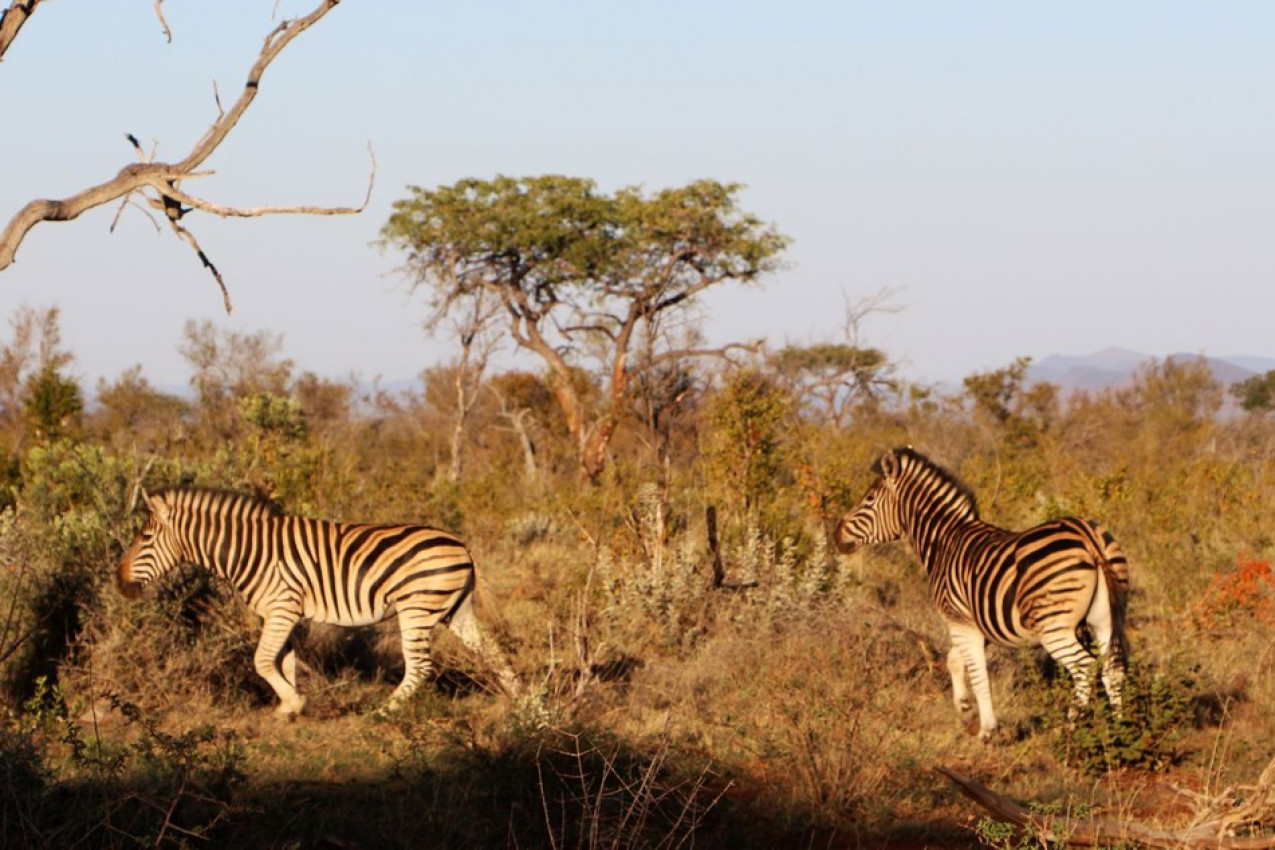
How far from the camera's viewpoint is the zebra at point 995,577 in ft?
26.9

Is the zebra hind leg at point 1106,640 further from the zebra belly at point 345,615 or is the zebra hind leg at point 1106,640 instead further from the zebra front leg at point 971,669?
the zebra belly at point 345,615

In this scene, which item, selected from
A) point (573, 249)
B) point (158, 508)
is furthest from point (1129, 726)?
point (573, 249)

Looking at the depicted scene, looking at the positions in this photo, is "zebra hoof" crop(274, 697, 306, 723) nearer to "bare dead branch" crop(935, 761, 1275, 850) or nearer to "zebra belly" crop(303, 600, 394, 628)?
"zebra belly" crop(303, 600, 394, 628)

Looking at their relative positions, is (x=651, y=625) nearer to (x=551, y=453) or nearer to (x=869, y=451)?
(x=869, y=451)

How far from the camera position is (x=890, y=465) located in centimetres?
1002

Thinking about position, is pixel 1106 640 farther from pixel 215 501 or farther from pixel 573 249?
pixel 573 249

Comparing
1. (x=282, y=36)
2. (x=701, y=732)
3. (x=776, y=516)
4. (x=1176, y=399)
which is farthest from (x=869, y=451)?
(x=1176, y=399)

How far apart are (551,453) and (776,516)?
53.4 ft

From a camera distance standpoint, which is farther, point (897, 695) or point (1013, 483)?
point (1013, 483)

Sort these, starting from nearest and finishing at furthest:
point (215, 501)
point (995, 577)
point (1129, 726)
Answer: point (1129, 726) → point (995, 577) → point (215, 501)

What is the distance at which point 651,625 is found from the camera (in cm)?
1106

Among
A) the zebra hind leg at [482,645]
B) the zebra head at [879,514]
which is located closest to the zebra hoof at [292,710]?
the zebra hind leg at [482,645]

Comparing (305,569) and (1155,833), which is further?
(305,569)

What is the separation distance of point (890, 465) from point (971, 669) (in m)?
1.69
